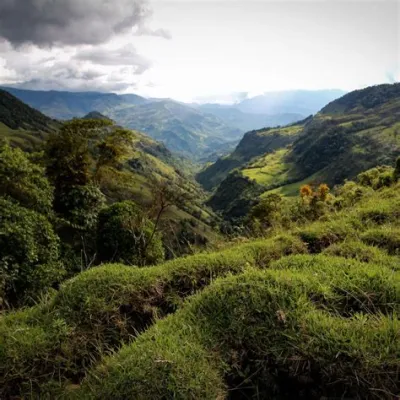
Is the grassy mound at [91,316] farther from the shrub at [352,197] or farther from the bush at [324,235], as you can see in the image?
the shrub at [352,197]

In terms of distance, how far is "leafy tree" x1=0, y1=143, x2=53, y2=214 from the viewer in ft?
74.1

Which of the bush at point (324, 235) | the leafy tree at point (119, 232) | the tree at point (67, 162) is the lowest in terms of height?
the leafy tree at point (119, 232)

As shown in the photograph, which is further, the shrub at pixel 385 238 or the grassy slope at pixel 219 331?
the shrub at pixel 385 238

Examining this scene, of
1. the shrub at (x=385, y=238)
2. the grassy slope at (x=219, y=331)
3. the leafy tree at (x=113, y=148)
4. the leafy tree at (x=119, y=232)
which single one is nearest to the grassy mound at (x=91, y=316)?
the grassy slope at (x=219, y=331)

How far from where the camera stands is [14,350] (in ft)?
13.5

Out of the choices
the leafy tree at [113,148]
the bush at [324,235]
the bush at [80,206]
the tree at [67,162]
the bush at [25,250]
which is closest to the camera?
the bush at [324,235]

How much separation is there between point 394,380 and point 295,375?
0.88 meters

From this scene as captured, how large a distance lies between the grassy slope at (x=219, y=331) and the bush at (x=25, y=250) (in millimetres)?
14212

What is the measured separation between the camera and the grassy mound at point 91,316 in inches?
159

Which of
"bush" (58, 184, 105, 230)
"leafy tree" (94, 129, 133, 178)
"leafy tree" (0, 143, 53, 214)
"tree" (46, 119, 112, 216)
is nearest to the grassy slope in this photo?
"leafy tree" (0, 143, 53, 214)

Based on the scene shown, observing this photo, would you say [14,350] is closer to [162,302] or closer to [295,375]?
[162,302]

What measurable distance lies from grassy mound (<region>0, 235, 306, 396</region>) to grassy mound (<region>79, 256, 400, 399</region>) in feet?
2.09

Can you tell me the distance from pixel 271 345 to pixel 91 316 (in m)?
2.45

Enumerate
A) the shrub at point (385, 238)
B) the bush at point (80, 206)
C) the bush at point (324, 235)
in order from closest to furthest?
the shrub at point (385, 238)
the bush at point (324, 235)
the bush at point (80, 206)
